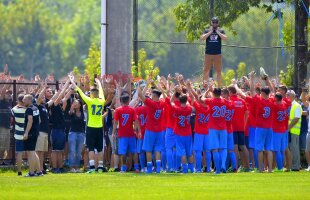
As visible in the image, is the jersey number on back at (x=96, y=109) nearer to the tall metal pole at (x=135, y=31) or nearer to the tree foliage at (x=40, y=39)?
the tall metal pole at (x=135, y=31)

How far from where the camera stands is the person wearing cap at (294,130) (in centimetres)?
3347

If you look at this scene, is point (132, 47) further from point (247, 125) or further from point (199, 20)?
point (247, 125)

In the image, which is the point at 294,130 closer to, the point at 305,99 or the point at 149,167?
the point at 305,99

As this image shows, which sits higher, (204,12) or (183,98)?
(204,12)

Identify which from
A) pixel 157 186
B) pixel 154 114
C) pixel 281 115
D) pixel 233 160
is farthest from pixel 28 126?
pixel 281 115

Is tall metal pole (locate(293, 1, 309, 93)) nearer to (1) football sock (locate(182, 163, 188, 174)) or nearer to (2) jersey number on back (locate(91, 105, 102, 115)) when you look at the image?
(1) football sock (locate(182, 163, 188, 174))

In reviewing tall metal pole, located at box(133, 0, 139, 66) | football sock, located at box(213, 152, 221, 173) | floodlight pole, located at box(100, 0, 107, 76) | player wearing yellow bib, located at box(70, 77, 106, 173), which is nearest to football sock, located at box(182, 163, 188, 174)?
football sock, located at box(213, 152, 221, 173)

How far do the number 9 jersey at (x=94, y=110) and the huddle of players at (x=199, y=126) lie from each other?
1.48 ft

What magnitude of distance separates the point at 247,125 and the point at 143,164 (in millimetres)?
3200

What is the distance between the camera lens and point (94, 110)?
32.0m

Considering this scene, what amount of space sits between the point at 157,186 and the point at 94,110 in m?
5.56

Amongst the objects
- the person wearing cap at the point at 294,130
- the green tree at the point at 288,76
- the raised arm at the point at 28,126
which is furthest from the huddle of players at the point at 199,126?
the green tree at the point at 288,76

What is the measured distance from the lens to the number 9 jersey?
3198 centimetres

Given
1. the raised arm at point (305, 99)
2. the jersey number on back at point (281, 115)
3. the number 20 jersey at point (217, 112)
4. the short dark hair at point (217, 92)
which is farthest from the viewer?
the raised arm at point (305, 99)
